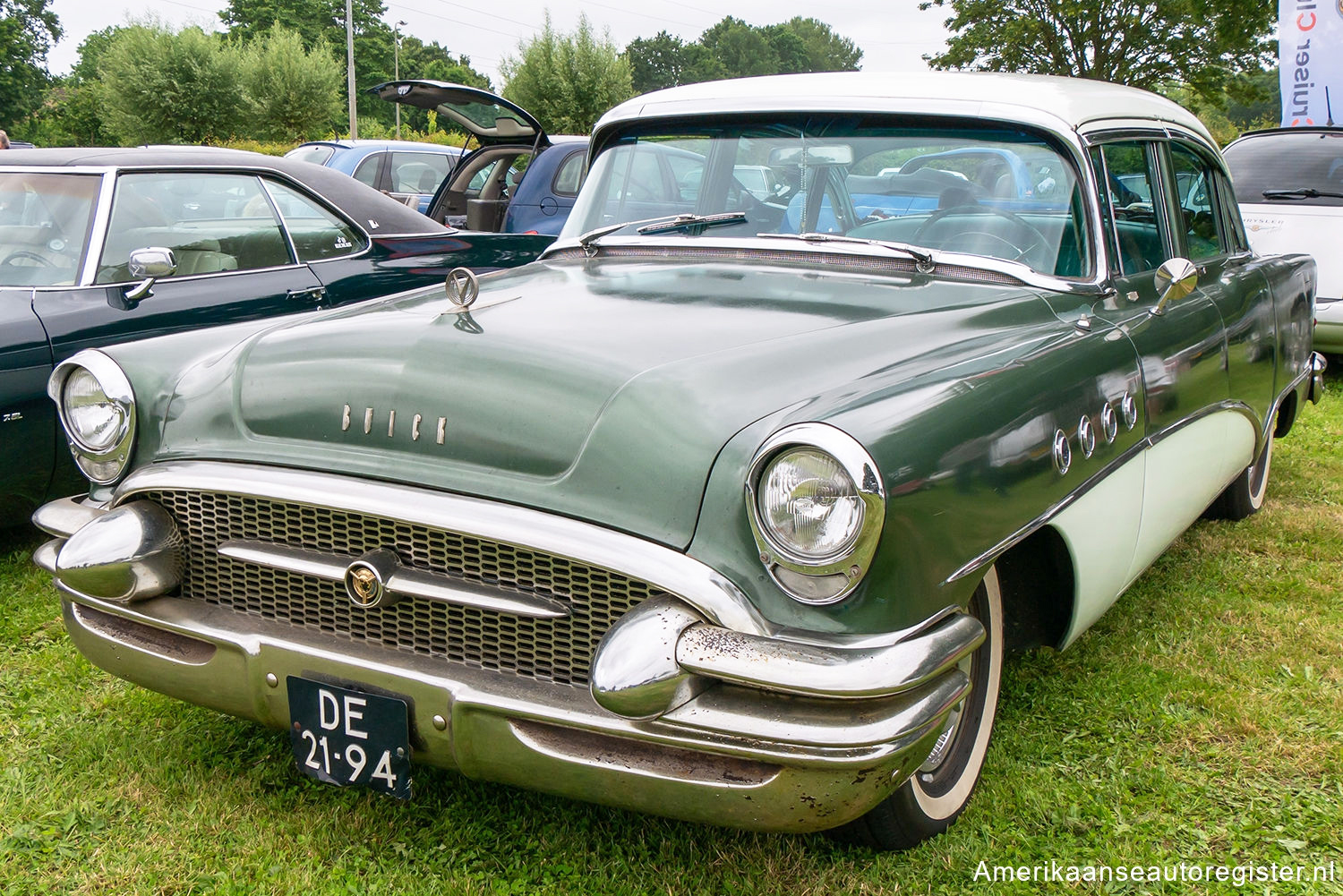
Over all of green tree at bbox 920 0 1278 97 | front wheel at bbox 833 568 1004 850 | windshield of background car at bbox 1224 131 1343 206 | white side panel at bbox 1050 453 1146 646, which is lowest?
front wheel at bbox 833 568 1004 850

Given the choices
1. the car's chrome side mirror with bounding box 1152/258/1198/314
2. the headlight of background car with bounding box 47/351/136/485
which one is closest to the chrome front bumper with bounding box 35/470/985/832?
the headlight of background car with bounding box 47/351/136/485

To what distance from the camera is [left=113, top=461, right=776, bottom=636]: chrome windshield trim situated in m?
1.78

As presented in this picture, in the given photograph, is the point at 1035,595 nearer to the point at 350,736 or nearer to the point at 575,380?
the point at 575,380

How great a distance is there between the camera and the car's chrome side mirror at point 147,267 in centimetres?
389

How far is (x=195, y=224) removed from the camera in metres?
4.43

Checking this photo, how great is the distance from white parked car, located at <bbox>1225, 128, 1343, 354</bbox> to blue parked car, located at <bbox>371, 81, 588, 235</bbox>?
4421mm

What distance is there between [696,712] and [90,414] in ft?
5.39

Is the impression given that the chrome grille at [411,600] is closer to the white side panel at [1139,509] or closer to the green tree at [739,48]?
the white side panel at [1139,509]

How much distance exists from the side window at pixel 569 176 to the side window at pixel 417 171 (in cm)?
366

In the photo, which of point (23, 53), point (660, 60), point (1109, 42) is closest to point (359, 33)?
point (23, 53)

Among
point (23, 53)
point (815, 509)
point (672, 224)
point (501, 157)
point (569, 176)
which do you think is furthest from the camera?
point (23, 53)

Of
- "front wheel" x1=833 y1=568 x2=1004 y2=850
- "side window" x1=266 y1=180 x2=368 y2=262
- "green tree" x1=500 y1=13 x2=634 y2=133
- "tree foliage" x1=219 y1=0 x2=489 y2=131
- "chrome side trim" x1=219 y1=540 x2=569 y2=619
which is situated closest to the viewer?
"chrome side trim" x1=219 y1=540 x2=569 y2=619

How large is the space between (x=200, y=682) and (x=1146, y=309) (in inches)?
95.4

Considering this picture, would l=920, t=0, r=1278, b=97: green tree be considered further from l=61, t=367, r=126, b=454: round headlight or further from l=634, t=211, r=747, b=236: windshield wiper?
l=61, t=367, r=126, b=454: round headlight
